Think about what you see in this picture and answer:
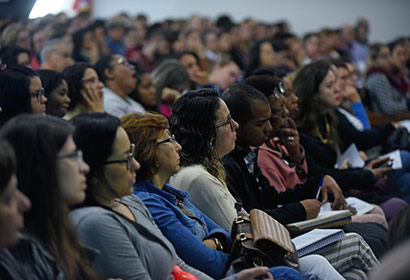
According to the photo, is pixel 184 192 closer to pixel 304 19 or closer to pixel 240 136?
pixel 240 136

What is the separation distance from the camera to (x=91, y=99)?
3643 mm

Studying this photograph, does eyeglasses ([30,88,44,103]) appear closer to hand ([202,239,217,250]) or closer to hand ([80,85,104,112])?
hand ([80,85,104,112])

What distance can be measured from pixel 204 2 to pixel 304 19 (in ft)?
6.90

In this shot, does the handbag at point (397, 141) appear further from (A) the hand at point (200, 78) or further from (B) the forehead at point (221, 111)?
(B) the forehead at point (221, 111)

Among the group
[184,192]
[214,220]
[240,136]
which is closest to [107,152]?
[184,192]

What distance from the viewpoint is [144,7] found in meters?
12.6

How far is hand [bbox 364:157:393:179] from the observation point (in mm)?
3547

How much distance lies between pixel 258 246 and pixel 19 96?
140 centimetres

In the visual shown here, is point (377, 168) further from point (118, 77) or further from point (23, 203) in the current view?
point (23, 203)

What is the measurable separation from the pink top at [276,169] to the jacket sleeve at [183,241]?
0.99m

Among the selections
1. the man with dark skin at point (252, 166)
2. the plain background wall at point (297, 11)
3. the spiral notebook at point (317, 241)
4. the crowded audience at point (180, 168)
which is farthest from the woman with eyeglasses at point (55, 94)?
the plain background wall at point (297, 11)

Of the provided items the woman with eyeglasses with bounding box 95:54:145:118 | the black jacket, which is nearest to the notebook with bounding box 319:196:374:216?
the black jacket

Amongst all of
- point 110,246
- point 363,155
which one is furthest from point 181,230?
point 363,155

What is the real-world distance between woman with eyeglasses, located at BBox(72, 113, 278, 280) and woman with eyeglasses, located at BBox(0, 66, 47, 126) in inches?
44.5
